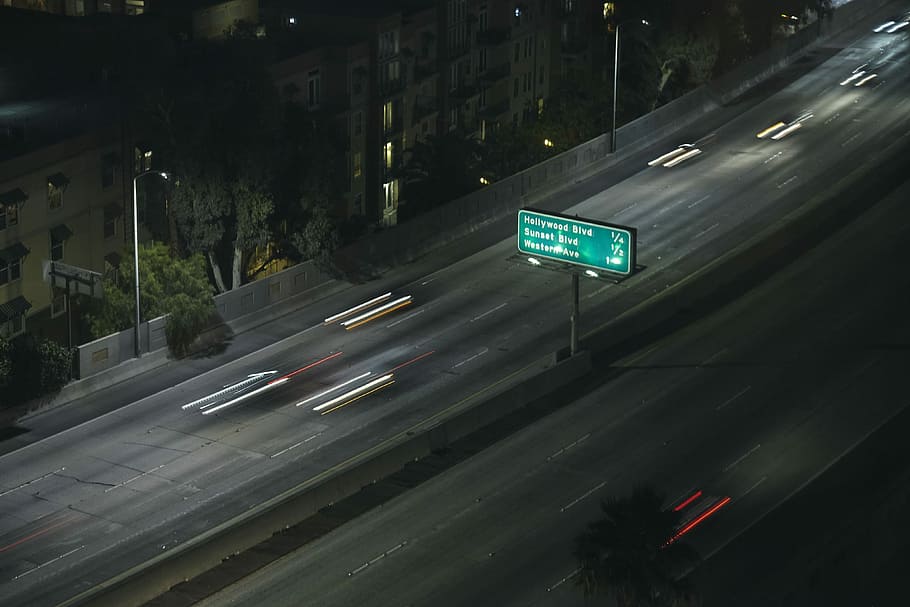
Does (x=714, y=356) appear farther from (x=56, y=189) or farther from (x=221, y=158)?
(x=56, y=189)

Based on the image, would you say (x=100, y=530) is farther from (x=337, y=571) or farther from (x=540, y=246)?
(x=540, y=246)

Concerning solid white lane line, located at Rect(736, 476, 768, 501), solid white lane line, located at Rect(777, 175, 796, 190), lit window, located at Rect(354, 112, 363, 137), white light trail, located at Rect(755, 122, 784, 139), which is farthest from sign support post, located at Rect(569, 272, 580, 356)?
white light trail, located at Rect(755, 122, 784, 139)

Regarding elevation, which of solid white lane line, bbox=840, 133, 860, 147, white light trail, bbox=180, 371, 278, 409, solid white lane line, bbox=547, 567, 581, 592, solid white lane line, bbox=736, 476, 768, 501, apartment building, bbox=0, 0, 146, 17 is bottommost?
white light trail, bbox=180, 371, 278, 409

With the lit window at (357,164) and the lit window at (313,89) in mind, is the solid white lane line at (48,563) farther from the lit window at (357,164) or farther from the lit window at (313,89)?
the lit window at (357,164)

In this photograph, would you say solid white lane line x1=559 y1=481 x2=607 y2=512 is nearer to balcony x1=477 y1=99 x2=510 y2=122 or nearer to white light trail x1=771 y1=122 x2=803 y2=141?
white light trail x1=771 y1=122 x2=803 y2=141

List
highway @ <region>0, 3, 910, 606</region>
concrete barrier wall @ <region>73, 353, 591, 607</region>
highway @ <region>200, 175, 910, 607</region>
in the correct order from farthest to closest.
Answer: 1. highway @ <region>0, 3, 910, 606</region>
2. highway @ <region>200, 175, 910, 607</region>
3. concrete barrier wall @ <region>73, 353, 591, 607</region>

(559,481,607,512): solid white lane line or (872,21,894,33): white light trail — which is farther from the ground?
(872,21,894,33): white light trail
